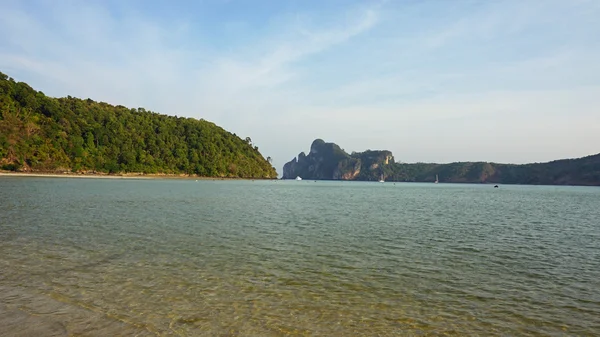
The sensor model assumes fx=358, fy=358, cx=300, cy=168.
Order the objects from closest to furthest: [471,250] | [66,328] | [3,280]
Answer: [66,328] → [3,280] → [471,250]

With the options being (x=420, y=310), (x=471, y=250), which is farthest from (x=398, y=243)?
(x=420, y=310)

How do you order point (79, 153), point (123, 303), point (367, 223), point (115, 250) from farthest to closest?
point (79, 153), point (367, 223), point (115, 250), point (123, 303)

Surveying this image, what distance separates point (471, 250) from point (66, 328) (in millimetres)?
21390

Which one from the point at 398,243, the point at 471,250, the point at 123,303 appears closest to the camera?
the point at 123,303

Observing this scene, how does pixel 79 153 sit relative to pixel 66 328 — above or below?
above

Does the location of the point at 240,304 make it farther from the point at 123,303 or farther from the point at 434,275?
the point at 434,275

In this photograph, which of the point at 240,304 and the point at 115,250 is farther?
the point at 115,250

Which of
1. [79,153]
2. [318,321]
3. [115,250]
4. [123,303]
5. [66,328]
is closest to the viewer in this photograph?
[66,328]

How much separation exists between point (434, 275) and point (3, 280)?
56.4 feet

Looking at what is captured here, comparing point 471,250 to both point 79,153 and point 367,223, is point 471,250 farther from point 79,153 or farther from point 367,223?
point 79,153

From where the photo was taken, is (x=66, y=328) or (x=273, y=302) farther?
(x=273, y=302)

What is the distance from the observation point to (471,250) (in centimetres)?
2242

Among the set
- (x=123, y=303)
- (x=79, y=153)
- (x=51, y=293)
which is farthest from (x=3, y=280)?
(x=79, y=153)

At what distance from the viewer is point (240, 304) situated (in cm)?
1162
